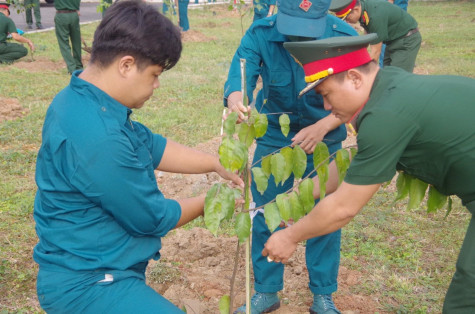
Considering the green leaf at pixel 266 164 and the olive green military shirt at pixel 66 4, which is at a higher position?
the green leaf at pixel 266 164

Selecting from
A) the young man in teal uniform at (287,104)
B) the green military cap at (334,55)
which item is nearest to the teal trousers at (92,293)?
the green military cap at (334,55)

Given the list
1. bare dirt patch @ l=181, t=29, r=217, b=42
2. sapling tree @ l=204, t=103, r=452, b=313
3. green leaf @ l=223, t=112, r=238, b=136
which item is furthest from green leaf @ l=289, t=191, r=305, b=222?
bare dirt patch @ l=181, t=29, r=217, b=42

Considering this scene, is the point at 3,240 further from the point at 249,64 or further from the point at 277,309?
the point at 249,64

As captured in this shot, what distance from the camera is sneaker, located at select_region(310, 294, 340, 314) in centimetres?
303

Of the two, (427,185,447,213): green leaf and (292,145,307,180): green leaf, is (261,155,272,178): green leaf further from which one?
(427,185,447,213): green leaf

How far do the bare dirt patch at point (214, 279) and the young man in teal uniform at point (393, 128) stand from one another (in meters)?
1.27

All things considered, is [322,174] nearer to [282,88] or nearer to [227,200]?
[227,200]

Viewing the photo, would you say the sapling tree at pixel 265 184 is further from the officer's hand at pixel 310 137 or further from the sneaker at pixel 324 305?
the sneaker at pixel 324 305

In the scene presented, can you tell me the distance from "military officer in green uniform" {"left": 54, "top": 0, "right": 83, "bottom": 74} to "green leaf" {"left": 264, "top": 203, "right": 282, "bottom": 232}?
804cm

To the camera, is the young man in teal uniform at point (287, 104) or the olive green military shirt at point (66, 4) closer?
the young man in teal uniform at point (287, 104)

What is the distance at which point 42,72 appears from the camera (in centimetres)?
942

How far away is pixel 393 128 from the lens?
1.77 m

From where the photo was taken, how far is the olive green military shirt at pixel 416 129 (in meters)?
1.78

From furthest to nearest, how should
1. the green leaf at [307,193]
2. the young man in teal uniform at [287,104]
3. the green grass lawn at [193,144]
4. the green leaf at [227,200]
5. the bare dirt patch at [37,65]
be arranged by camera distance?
the bare dirt patch at [37,65] < the green grass lawn at [193,144] < the young man in teal uniform at [287,104] < the green leaf at [307,193] < the green leaf at [227,200]
